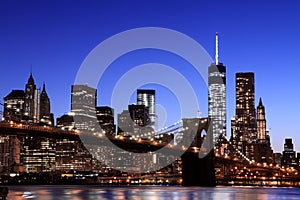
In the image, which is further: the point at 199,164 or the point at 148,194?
the point at 199,164

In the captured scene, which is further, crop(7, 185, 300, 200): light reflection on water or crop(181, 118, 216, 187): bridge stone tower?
crop(181, 118, 216, 187): bridge stone tower

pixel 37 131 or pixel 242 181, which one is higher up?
pixel 37 131

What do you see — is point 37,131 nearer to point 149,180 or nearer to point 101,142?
point 101,142

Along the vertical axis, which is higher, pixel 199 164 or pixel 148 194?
pixel 199 164

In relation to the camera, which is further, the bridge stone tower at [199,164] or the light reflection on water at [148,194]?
the bridge stone tower at [199,164]

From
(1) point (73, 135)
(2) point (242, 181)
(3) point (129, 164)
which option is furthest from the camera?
(3) point (129, 164)

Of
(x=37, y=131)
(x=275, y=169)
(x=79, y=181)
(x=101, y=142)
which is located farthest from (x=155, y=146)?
(x=79, y=181)

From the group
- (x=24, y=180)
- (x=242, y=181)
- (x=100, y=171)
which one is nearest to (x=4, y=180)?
(x=24, y=180)

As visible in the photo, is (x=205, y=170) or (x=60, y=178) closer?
(x=205, y=170)

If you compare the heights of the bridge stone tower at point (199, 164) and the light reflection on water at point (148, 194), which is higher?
the bridge stone tower at point (199, 164)

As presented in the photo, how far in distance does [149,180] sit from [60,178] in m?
21.2

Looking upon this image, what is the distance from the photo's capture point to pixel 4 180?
130 metres

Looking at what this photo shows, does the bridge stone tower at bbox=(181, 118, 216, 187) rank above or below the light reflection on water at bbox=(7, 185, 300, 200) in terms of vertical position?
above

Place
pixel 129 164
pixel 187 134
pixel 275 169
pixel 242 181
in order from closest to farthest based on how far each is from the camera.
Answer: pixel 187 134 → pixel 275 169 → pixel 242 181 → pixel 129 164
